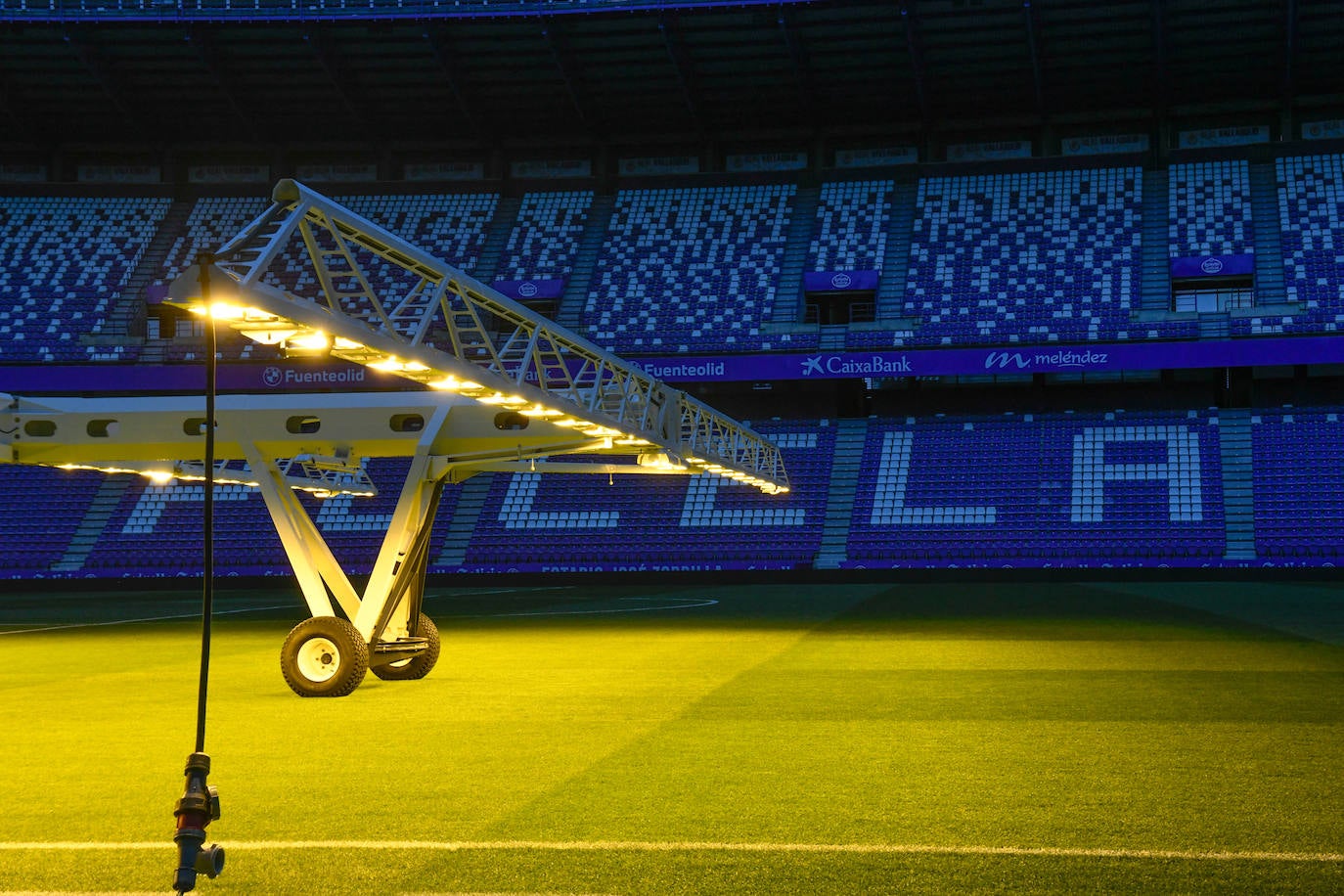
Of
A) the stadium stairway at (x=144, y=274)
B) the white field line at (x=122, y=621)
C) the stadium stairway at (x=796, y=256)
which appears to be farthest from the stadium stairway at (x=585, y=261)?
the white field line at (x=122, y=621)

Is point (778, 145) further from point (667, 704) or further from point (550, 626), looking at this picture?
point (667, 704)

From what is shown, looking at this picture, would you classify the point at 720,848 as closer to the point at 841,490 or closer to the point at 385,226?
the point at 841,490

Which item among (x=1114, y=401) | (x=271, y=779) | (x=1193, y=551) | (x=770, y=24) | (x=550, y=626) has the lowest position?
(x=271, y=779)

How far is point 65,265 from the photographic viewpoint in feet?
166

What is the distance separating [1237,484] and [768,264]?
18018 mm

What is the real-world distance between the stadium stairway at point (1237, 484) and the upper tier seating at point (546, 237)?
24.1m

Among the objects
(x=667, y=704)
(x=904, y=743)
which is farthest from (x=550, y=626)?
(x=904, y=743)

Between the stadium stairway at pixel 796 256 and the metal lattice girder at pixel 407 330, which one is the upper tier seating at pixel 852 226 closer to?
the stadium stairway at pixel 796 256

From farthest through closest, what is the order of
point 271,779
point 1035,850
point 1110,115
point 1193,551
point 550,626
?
point 1110,115
point 1193,551
point 550,626
point 271,779
point 1035,850

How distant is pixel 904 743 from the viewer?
10.7 meters

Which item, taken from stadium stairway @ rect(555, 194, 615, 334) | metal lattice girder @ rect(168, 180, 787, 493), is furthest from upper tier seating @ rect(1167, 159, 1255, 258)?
metal lattice girder @ rect(168, 180, 787, 493)

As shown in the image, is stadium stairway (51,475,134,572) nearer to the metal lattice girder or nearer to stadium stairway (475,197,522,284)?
stadium stairway (475,197,522,284)

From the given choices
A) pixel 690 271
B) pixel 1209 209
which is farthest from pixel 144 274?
pixel 1209 209

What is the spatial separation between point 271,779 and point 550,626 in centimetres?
1456
